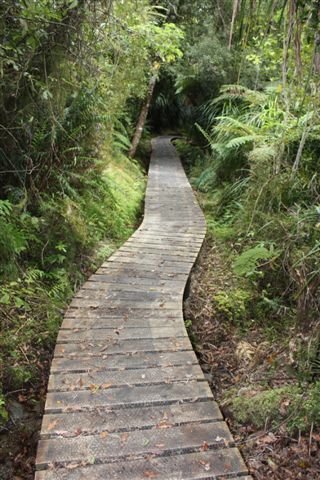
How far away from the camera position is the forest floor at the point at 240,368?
2.40 metres

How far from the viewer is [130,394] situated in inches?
A: 104

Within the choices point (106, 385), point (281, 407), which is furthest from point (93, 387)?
point (281, 407)

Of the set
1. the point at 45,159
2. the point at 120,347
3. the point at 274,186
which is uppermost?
the point at 45,159

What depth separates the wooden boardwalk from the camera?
2.14 meters

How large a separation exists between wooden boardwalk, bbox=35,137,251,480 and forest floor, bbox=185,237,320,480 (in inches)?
12.6

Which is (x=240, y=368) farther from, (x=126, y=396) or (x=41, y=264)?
(x=41, y=264)

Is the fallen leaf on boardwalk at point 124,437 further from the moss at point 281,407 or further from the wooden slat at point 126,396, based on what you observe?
the moss at point 281,407

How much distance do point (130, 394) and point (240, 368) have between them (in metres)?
1.23

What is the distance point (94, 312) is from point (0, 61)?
228 cm

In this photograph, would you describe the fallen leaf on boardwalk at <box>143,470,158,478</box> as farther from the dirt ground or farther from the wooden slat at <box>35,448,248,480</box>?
the dirt ground

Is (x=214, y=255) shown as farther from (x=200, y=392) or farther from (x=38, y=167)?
(x=200, y=392)

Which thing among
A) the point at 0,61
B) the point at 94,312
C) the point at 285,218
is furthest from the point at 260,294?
the point at 0,61

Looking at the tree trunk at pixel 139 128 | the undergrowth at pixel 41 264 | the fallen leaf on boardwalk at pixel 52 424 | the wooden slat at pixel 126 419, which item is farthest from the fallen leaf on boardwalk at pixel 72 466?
the tree trunk at pixel 139 128

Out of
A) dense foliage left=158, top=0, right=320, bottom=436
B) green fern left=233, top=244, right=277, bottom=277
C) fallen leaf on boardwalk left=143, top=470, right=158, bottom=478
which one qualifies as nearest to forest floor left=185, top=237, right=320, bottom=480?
dense foliage left=158, top=0, right=320, bottom=436
